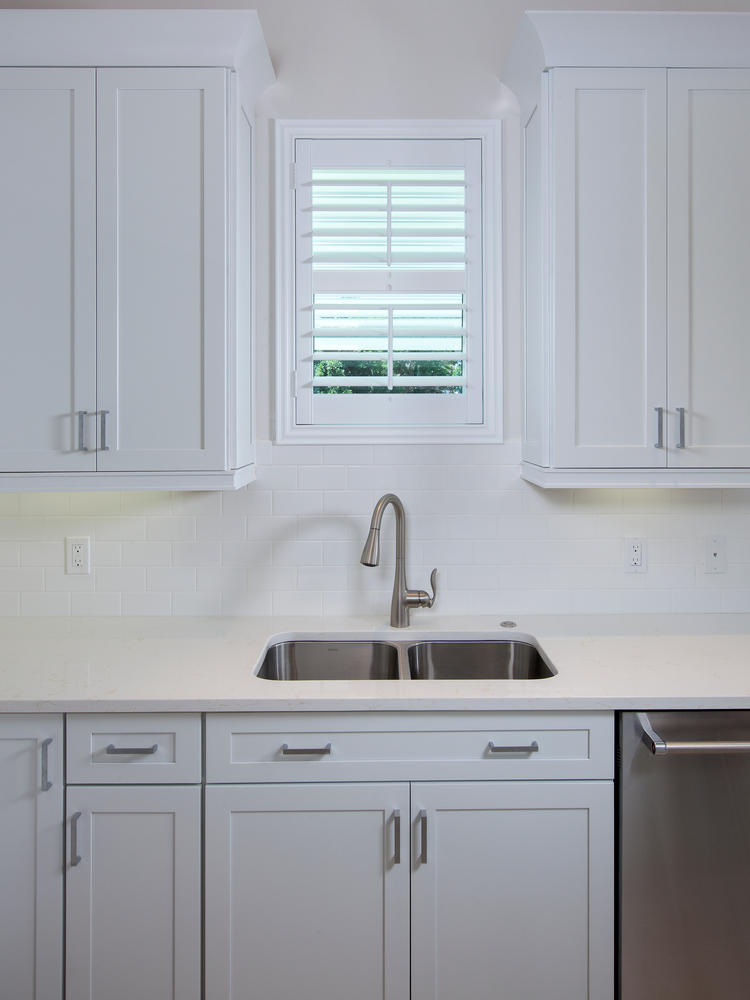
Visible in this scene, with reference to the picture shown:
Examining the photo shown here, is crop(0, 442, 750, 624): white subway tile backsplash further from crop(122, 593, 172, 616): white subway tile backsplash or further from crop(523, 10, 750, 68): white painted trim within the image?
crop(523, 10, 750, 68): white painted trim

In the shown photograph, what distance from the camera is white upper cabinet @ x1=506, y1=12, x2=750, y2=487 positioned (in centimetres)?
193

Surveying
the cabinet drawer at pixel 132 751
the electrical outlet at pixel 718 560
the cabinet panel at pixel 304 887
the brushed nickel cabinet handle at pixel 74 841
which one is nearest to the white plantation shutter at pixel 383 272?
the electrical outlet at pixel 718 560

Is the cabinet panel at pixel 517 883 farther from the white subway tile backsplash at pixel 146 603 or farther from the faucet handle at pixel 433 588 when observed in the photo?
the white subway tile backsplash at pixel 146 603

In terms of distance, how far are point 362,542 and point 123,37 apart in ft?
4.78

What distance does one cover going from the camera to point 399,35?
2258 mm

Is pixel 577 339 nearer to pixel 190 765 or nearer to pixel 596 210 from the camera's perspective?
pixel 596 210

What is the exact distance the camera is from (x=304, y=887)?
164cm

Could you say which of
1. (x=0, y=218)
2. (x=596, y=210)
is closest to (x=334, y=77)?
(x=596, y=210)

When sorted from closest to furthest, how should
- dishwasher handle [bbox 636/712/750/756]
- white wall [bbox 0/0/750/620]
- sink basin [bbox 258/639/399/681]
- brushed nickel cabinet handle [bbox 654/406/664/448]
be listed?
dishwasher handle [bbox 636/712/750/756]
brushed nickel cabinet handle [bbox 654/406/664/448]
sink basin [bbox 258/639/399/681]
white wall [bbox 0/0/750/620]

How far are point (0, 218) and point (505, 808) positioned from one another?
1.85 metres

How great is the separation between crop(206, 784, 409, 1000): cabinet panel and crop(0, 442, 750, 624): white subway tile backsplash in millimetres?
731

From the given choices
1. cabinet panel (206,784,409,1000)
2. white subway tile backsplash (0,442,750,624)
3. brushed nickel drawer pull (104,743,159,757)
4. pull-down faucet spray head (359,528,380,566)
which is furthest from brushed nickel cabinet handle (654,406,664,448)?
brushed nickel drawer pull (104,743,159,757)

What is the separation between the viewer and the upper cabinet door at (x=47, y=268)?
73.9 inches

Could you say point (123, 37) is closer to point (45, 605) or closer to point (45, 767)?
point (45, 605)
